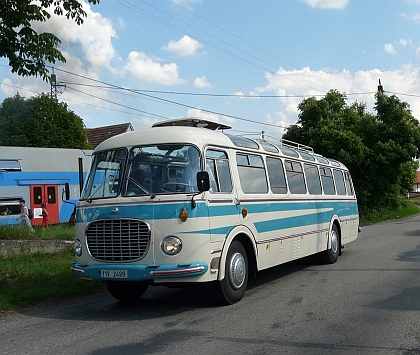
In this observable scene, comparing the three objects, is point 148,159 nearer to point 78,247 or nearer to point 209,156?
point 209,156

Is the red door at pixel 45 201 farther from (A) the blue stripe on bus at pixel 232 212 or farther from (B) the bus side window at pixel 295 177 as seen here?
(B) the bus side window at pixel 295 177

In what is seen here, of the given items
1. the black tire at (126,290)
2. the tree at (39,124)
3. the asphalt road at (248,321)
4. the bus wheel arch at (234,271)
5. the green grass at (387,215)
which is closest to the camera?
the asphalt road at (248,321)

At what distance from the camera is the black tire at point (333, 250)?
13414 millimetres

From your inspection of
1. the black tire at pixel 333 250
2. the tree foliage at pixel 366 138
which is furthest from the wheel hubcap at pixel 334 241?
the tree foliage at pixel 366 138

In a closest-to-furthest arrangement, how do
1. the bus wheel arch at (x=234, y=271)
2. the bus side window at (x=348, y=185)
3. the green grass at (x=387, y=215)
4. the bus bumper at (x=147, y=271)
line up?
the bus bumper at (x=147, y=271)
the bus wheel arch at (x=234, y=271)
the bus side window at (x=348, y=185)
the green grass at (x=387, y=215)

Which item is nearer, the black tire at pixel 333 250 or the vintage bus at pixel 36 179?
the black tire at pixel 333 250

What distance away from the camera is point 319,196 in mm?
13172

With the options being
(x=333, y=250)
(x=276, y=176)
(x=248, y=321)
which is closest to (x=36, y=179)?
(x=333, y=250)

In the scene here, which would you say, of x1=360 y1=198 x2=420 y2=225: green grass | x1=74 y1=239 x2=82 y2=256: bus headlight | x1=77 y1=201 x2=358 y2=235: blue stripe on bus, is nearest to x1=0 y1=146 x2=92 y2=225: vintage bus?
x1=77 y1=201 x2=358 y2=235: blue stripe on bus

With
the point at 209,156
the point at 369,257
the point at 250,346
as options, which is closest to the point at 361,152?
the point at 369,257

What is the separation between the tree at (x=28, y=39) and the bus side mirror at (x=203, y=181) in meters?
4.79

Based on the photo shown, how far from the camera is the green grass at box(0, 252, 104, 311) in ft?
31.1

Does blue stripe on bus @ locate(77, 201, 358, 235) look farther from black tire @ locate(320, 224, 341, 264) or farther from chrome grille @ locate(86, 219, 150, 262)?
black tire @ locate(320, 224, 341, 264)

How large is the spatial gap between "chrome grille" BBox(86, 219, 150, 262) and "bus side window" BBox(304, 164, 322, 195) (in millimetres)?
5594
